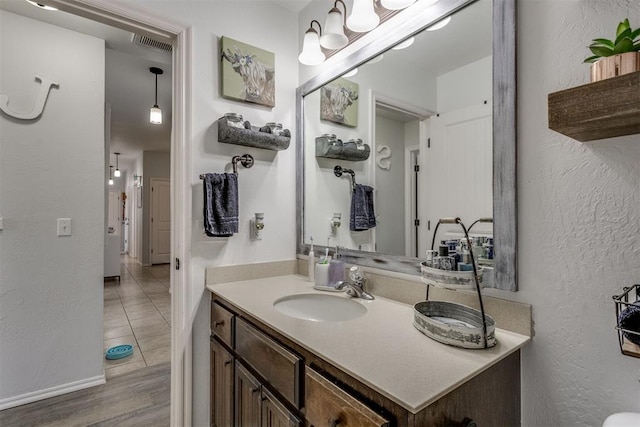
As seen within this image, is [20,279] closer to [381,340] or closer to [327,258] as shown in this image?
[327,258]

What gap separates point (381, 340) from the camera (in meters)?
0.92

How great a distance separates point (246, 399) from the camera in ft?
4.06

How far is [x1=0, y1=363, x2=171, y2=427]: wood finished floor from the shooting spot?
1809 millimetres

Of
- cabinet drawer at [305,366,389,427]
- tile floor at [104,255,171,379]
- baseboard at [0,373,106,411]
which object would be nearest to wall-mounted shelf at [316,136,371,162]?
Answer: cabinet drawer at [305,366,389,427]

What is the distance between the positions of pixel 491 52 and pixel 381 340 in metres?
1.00

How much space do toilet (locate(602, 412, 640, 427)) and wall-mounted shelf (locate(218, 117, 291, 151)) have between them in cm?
165

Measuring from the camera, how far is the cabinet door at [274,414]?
3.17ft

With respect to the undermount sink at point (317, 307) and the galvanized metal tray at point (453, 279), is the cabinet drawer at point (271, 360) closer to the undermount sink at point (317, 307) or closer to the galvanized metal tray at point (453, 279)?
the undermount sink at point (317, 307)

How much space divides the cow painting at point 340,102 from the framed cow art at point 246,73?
0.32 m

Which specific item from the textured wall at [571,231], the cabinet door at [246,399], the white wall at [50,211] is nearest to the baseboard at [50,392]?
the white wall at [50,211]

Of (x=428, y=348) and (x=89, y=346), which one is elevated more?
(x=428, y=348)

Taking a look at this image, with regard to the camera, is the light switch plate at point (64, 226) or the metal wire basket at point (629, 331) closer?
the metal wire basket at point (629, 331)

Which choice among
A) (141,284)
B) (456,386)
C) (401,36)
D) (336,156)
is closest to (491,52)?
(401,36)

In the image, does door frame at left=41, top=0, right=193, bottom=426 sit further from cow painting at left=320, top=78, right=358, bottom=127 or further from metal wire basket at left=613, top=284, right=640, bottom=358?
metal wire basket at left=613, top=284, right=640, bottom=358
